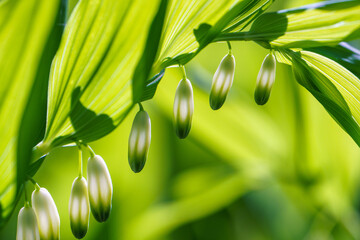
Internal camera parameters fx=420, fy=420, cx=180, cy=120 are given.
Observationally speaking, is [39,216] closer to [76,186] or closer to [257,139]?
[76,186]

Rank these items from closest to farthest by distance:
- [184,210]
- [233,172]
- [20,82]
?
[20,82], [184,210], [233,172]

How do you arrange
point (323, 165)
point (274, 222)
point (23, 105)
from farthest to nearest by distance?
1. point (274, 222)
2. point (323, 165)
3. point (23, 105)

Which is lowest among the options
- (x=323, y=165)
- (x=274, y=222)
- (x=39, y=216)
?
(x=274, y=222)

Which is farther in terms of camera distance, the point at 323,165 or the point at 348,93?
the point at 323,165

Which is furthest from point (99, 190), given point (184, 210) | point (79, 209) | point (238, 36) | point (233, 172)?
point (233, 172)

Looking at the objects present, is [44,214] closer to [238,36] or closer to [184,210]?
[238,36]

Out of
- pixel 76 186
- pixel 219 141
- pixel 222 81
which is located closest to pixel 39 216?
pixel 76 186

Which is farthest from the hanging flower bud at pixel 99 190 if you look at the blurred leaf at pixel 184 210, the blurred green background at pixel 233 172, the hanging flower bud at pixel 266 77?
the blurred leaf at pixel 184 210
